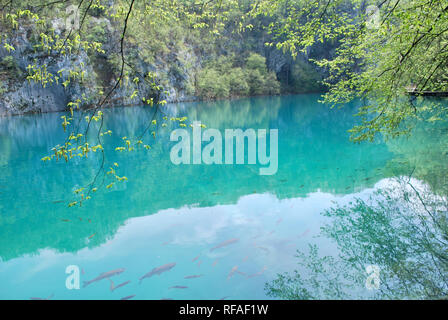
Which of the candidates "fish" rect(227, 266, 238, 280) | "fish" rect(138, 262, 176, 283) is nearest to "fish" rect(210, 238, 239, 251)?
"fish" rect(227, 266, 238, 280)

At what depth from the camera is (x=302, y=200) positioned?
33.1 ft

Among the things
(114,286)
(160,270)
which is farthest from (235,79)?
(114,286)

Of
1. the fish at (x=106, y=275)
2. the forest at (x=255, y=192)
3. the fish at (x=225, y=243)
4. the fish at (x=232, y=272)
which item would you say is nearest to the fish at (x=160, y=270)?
the forest at (x=255, y=192)

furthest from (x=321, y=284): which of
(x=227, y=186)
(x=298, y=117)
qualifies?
(x=298, y=117)

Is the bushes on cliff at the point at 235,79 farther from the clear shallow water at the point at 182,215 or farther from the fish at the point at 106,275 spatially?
the fish at the point at 106,275

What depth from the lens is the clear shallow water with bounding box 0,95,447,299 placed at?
6324mm

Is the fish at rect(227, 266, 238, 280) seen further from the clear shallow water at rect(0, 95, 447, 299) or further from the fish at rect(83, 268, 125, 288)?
the fish at rect(83, 268, 125, 288)

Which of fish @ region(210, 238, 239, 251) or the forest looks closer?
the forest

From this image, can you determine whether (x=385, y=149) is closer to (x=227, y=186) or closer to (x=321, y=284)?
(x=227, y=186)

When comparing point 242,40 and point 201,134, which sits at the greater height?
point 242,40

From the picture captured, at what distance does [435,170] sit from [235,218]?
26.1 feet

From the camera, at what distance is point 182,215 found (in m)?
9.41

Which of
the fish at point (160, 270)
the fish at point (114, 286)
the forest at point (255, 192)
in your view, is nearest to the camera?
the forest at point (255, 192)

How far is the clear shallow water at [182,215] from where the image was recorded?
20.7ft
